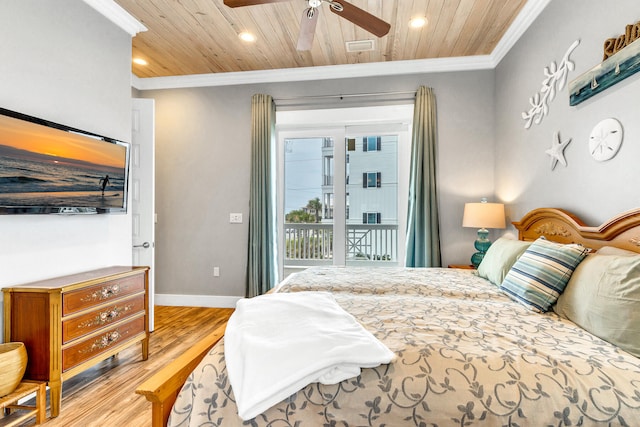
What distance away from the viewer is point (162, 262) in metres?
4.11

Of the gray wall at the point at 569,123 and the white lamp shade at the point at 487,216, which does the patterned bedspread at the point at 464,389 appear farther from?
the white lamp shade at the point at 487,216

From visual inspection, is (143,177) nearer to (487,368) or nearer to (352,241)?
(352,241)

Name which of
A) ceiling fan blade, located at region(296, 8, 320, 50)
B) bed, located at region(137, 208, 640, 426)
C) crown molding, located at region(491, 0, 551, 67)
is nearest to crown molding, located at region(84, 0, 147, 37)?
ceiling fan blade, located at region(296, 8, 320, 50)

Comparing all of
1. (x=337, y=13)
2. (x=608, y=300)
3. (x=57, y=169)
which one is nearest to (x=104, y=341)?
(x=57, y=169)

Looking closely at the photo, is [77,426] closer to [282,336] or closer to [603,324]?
[282,336]

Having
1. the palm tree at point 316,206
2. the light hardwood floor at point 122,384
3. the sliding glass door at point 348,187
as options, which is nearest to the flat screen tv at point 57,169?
the light hardwood floor at point 122,384

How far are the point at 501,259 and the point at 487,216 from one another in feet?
3.41

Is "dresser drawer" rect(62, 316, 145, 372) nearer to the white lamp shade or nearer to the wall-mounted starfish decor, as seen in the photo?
the white lamp shade

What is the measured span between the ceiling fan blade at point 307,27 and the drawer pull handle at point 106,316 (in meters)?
2.24

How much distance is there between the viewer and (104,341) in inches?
86.7

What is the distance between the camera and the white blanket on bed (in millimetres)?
979

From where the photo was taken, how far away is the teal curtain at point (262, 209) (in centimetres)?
Answer: 383

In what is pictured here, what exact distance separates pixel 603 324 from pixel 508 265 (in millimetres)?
818

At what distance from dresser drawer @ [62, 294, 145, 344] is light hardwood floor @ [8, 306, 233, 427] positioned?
0.40 m
